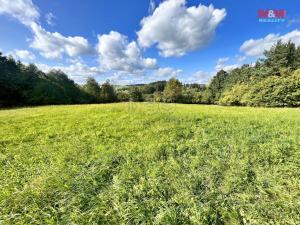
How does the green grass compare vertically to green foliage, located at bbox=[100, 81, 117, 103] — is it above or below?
below

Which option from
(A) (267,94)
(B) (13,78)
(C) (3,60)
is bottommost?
(A) (267,94)

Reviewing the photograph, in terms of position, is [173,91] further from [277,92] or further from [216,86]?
[277,92]

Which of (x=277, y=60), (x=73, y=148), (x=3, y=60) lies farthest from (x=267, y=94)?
(x=3, y=60)

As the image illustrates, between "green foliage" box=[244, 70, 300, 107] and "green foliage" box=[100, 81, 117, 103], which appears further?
"green foliage" box=[100, 81, 117, 103]

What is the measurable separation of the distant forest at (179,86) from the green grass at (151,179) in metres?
26.6

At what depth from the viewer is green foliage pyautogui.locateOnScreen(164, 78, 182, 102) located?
149 feet

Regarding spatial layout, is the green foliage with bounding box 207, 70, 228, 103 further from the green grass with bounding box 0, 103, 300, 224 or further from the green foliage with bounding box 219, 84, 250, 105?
the green grass with bounding box 0, 103, 300, 224

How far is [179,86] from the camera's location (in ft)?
152

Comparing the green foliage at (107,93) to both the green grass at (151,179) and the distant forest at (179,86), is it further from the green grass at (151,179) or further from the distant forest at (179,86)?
the green grass at (151,179)

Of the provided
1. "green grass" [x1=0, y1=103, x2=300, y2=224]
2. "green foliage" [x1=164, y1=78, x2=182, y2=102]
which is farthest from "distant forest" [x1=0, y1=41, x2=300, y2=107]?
"green grass" [x1=0, y1=103, x2=300, y2=224]

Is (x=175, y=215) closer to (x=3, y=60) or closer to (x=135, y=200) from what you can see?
(x=135, y=200)

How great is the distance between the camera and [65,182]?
3.34m

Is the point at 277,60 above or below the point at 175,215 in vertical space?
above

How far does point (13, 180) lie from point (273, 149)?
6421 millimetres
